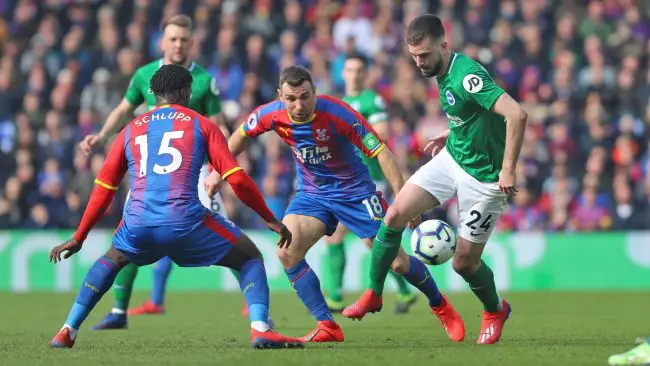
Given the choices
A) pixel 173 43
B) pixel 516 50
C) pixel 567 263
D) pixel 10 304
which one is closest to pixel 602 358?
pixel 173 43

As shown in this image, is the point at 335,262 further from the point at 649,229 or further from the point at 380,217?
the point at 649,229

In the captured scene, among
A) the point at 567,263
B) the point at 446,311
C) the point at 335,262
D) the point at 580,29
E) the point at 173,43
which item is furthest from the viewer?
the point at 580,29

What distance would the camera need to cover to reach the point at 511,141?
8.24 metres

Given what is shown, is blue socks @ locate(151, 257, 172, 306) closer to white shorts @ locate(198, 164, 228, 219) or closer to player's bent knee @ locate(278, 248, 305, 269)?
white shorts @ locate(198, 164, 228, 219)

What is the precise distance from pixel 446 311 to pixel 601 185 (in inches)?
386

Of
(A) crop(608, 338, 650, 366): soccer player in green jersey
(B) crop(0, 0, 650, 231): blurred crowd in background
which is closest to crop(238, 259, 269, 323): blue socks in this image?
(A) crop(608, 338, 650, 366): soccer player in green jersey

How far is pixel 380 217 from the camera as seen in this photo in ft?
31.8

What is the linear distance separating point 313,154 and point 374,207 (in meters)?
0.66

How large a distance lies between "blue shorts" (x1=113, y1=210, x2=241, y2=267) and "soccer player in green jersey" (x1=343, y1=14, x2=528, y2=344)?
4.34ft

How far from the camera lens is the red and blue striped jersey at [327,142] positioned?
933 centimetres

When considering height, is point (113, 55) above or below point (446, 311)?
above

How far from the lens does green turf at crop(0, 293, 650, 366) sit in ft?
25.4

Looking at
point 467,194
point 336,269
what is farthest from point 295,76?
point 336,269

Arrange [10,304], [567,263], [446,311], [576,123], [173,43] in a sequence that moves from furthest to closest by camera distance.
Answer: [576,123] < [567,263] < [10,304] < [173,43] < [446,311]
